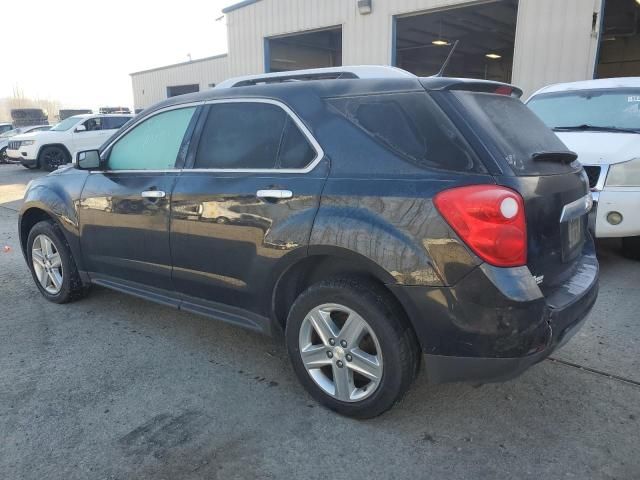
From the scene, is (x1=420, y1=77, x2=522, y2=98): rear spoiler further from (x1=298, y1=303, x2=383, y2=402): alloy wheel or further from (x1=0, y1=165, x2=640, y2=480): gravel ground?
(x1=0, y1=165, x2=640, y2=480): gravel ground

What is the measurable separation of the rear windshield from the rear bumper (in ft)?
1.81

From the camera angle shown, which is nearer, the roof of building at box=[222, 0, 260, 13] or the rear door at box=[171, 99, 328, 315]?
the rear door at box=[171, 99, 328, 315]

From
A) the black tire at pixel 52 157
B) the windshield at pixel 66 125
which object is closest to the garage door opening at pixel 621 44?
the windshield at pixel 66 125

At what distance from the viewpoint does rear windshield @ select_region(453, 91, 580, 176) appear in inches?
95.8

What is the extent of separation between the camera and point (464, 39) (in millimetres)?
18953

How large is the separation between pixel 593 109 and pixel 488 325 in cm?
482

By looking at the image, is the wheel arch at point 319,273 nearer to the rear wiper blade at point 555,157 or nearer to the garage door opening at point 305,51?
the rear wiper blade at point 555,157

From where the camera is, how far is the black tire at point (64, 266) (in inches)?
170

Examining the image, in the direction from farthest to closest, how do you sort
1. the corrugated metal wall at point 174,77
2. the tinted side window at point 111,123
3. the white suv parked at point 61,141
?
the corrugated metal wall at point 174,77 < the tinted side window at point 111,123 < the white suv parked at point 61,141

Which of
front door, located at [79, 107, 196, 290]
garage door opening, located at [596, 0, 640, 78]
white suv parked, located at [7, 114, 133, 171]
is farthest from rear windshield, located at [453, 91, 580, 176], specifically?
garage door opening, located at [596, 0, 640, 78]

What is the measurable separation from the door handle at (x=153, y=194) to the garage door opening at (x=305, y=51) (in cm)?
1273

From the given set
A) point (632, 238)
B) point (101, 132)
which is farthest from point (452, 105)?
point (101, 132)

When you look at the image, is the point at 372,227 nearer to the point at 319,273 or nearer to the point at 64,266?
the point at 319,273

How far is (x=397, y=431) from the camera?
2.68m
